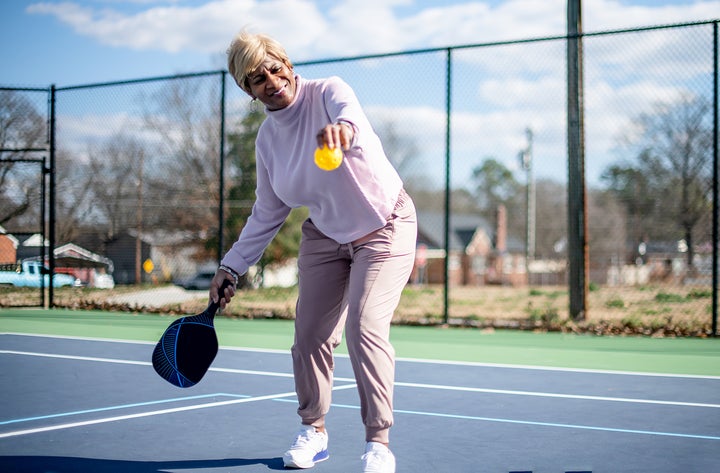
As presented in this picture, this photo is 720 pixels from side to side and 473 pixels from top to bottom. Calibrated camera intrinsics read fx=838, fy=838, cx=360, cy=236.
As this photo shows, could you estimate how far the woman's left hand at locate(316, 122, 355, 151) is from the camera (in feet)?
9.55

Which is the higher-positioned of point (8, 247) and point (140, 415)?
point (8, 247)

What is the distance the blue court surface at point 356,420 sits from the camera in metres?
3.78

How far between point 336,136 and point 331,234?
742 mm

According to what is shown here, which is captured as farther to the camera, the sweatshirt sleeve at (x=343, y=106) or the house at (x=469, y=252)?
the house at (x=469, y=252)

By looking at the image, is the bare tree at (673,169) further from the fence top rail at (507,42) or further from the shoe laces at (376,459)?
the shoe laces at (376,459)

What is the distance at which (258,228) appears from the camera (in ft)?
13.1

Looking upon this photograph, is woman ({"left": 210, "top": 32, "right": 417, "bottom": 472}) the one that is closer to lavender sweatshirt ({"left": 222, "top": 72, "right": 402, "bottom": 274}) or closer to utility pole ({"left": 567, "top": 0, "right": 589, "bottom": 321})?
lavender sweatshirt ({"left": 222, "top": 72, "right": 402, "bottom": 274})

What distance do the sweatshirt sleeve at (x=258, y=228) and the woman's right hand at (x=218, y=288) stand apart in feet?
0.17

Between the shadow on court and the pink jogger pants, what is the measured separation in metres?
0.35

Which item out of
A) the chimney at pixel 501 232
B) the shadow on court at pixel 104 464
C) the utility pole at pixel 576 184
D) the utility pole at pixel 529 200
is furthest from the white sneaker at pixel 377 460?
the chimney at pixel 501 232

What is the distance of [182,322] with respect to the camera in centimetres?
398

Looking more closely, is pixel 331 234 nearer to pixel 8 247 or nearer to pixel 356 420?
pixel 356 420

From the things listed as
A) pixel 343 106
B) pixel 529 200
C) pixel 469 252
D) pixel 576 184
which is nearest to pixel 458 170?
pixel 576 184

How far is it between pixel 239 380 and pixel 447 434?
222 cm
